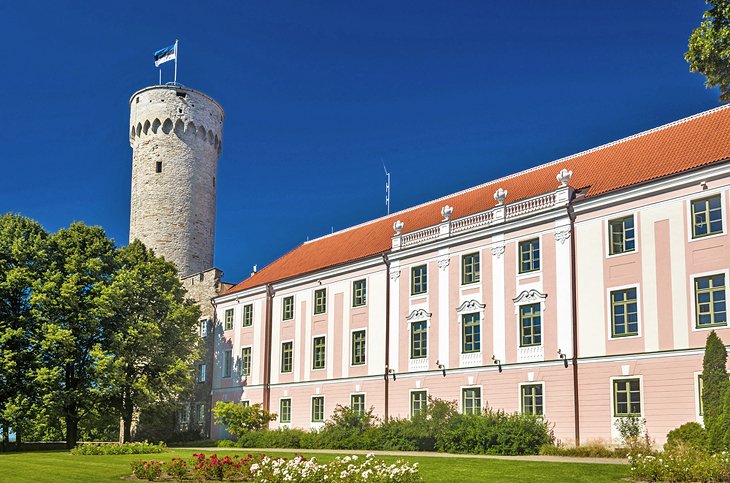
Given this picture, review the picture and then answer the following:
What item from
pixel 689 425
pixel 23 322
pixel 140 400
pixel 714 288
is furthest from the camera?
pixel 140 400

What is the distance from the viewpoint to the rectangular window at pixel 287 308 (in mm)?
47272

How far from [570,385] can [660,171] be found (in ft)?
28.9

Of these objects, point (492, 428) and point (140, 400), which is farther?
point (140, 400)

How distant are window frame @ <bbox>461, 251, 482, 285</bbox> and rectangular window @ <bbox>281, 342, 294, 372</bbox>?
1386cm

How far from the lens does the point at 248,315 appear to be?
166ft

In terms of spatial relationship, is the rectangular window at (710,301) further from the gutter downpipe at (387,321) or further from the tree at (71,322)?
the tree at (71,322)

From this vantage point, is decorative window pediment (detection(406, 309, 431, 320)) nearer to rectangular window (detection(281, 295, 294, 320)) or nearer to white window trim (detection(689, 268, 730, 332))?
rectangular window (detection(281, 295, 294, 320))

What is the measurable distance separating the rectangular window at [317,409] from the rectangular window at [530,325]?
554 inches

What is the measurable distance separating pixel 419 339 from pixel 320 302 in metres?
8.57

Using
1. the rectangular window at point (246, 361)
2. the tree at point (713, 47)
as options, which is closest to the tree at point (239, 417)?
the rectangular window at point (246, 361)

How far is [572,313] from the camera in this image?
31.5 meters

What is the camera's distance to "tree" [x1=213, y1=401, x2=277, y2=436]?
44.2 meters

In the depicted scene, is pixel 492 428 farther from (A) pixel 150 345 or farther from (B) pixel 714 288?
(A) pixel 150 345

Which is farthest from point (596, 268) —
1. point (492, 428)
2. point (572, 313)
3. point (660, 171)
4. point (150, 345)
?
point (150, 345)
